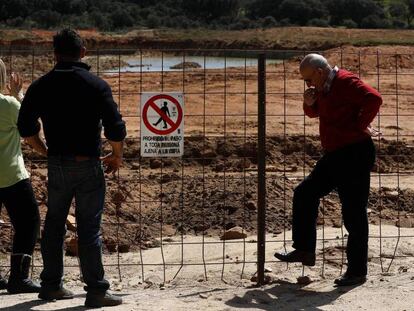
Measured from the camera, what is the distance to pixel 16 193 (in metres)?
7.02

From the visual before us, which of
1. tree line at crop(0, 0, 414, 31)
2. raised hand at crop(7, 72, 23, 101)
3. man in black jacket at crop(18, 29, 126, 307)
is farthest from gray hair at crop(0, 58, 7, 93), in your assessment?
tree line at crop(0, 0, 414, 31)

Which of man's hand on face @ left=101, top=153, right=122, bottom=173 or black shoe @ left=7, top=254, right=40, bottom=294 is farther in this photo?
black shoe @ left=7, top=254, right=40, bottom=294

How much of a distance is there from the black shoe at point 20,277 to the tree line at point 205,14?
2295 inches

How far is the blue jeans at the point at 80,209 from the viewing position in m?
6.52

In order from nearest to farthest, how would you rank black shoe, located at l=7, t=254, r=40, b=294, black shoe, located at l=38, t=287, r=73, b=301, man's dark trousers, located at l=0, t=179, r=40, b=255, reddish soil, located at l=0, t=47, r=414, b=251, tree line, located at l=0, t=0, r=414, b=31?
black shoe, located at l=38, t=287, r=73, b=301 → man's dark trousers, located at l=0, t=179, r=40, b=255 → black shoe, located at l=7, t=254, r=40, b=294 → reddish soil, located at l=0, t=47, r=414, b=251 → tree line, located at l=0, t=0, r=414, b=31

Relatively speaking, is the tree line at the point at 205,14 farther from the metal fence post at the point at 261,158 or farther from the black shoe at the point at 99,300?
the black shoe at the point at 99,300

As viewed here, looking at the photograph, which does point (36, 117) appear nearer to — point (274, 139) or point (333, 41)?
point (274, 139)

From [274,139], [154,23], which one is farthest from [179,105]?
[154,23]

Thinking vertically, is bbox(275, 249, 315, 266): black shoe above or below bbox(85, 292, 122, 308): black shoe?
above

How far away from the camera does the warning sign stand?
766cm

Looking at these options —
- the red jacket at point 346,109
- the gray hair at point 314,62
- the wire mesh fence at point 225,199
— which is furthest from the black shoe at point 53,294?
the gray hair at point 314,62

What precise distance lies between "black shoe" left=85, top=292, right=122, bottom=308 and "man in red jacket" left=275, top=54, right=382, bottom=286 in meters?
1.44

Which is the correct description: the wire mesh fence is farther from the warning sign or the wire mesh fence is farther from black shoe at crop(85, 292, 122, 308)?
black shoe at crop(85, 292, 122, 308)

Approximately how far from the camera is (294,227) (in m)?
7.41
